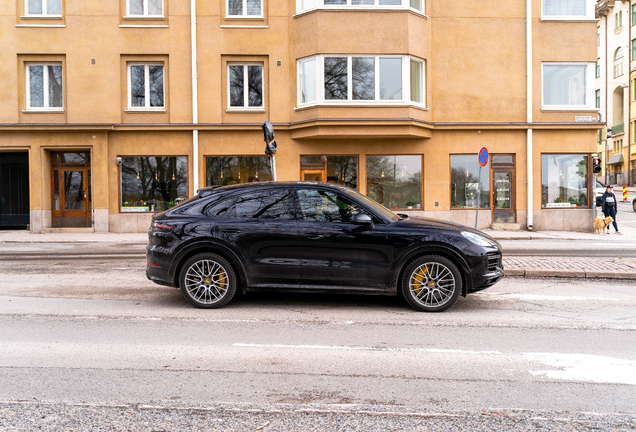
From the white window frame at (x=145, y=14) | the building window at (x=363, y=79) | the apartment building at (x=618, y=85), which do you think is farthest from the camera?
the apartment building at (x=618, y=85)

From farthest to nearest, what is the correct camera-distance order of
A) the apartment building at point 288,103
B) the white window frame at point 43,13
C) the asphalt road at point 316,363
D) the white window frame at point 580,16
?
1. the white window frame at point 580,16
2. the white window frame at point 43,13
3. the apartment building at point 288,103
4. the asphalt road at point 316,363

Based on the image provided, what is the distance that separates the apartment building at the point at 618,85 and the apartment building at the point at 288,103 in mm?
43710

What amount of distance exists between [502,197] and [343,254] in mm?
15806

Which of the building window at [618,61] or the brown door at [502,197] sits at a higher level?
the building window at [618,61]

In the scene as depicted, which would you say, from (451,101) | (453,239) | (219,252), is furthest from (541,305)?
(451,101)

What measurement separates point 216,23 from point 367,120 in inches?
272

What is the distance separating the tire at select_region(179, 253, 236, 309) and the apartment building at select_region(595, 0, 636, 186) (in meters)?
61.2

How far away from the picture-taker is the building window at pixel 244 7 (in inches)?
803

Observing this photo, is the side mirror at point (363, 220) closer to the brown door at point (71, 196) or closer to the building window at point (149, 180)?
the building window at point (149, 180)

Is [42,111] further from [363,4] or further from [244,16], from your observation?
[363,4]

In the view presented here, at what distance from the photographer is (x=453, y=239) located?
671 centimetres

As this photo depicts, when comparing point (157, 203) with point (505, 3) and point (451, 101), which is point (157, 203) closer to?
point (451, 101)

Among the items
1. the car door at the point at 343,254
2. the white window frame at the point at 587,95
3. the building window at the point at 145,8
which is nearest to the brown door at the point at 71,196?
the building window at the point at 145,8

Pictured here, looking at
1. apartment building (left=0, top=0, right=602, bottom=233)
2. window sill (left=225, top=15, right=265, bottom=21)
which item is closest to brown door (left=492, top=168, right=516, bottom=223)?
apartment building (left=0, top=0, right=602, bottom=233)
